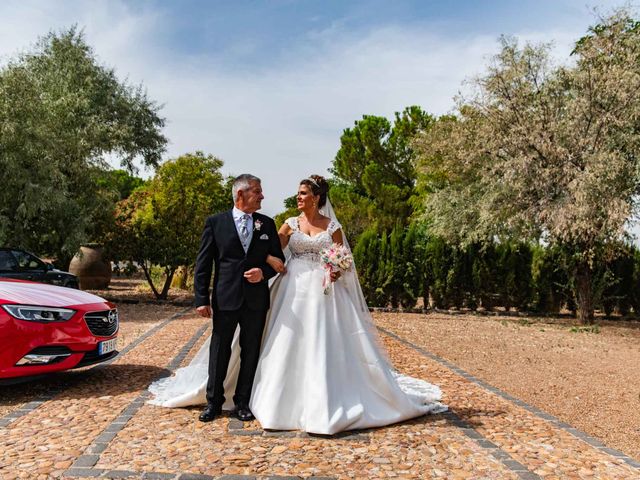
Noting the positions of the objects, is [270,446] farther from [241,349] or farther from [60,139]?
[60,139]

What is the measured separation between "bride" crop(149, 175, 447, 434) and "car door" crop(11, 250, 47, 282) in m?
8.31

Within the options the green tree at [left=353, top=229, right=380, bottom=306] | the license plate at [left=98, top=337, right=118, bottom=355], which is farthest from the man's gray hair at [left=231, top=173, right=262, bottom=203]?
the green tree at [left=353, top=229, right=380, bottom=306]

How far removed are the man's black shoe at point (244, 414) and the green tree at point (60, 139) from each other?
11.3m

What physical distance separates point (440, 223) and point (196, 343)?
9.73 metres

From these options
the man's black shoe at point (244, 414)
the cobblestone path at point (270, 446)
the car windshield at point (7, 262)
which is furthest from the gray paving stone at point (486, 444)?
the car windshield at point (7, 262)

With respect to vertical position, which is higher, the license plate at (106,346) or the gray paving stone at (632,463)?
the license plate at (106,346)

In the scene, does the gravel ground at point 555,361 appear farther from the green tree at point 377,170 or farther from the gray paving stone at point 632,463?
the green tree at point 377,170

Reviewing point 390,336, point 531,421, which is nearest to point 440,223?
point 390,336

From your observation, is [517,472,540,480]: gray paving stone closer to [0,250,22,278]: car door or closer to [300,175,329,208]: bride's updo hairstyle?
[300,175,329,208]: bride's updo hairstyle

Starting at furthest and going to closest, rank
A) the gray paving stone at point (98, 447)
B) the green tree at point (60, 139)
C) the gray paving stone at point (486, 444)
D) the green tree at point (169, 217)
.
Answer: the green tree at point (169, 217) < the green tree at point (60, 139) < the gray paving stone at point (486, 444) < the gray paving stone at point (98, 447)

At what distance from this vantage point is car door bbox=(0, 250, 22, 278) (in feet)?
38.5

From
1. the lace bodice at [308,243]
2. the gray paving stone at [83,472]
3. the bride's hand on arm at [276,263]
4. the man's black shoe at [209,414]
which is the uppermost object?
the lace bodice at [308,243]

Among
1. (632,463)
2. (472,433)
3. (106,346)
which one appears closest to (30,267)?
(106,346)

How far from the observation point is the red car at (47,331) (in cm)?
558
